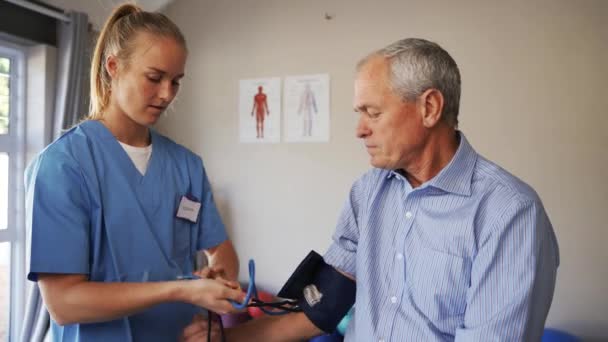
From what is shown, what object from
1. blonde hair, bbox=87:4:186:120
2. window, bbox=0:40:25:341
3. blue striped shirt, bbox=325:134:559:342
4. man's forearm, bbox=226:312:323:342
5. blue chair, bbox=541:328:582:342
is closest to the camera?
blue striped shirt, bbox=325:134:559:342

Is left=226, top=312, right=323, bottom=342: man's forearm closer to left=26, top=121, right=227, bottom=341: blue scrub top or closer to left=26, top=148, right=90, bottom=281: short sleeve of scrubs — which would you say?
left=26, top=121, right=227, bottom=341: blue scrub top

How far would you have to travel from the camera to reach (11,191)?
9.45 ft

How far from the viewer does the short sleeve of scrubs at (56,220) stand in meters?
1.09

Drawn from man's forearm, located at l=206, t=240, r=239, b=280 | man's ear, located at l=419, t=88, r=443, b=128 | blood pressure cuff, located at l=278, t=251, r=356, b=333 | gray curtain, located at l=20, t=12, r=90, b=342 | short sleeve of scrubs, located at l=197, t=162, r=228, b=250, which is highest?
gray curtain, located at l=20, t=12, r=90, b=342

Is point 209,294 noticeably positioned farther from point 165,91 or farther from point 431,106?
point 431,106

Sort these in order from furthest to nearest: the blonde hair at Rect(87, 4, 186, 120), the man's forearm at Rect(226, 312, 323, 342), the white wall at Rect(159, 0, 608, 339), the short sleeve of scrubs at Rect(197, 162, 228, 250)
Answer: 1. the white wall at Rect(159, 0, 608, 339)
2. the short sleeve of scrubs at Rect(197, 162, 228, 250)
3. the man's forearm at Rect(226, 312, 323, 342)
4. the blonde hair at Rect(87, 4, 186, 120)

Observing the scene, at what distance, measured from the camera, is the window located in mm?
2852

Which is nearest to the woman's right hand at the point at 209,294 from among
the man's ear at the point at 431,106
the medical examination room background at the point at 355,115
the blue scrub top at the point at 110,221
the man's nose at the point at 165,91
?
the blue scrub top at the point at 110,221

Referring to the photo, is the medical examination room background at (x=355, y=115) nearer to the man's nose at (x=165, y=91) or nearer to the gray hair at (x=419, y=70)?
the gray hair at (x=419, y=70)

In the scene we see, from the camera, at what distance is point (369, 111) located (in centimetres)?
124

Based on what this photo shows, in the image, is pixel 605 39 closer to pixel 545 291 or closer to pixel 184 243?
pixel 545 291

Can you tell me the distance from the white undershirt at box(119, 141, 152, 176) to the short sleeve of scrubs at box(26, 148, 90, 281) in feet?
0.64

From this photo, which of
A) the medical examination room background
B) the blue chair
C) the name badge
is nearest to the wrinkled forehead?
the name badge

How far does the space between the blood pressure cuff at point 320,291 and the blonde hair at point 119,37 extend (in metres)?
0.70
